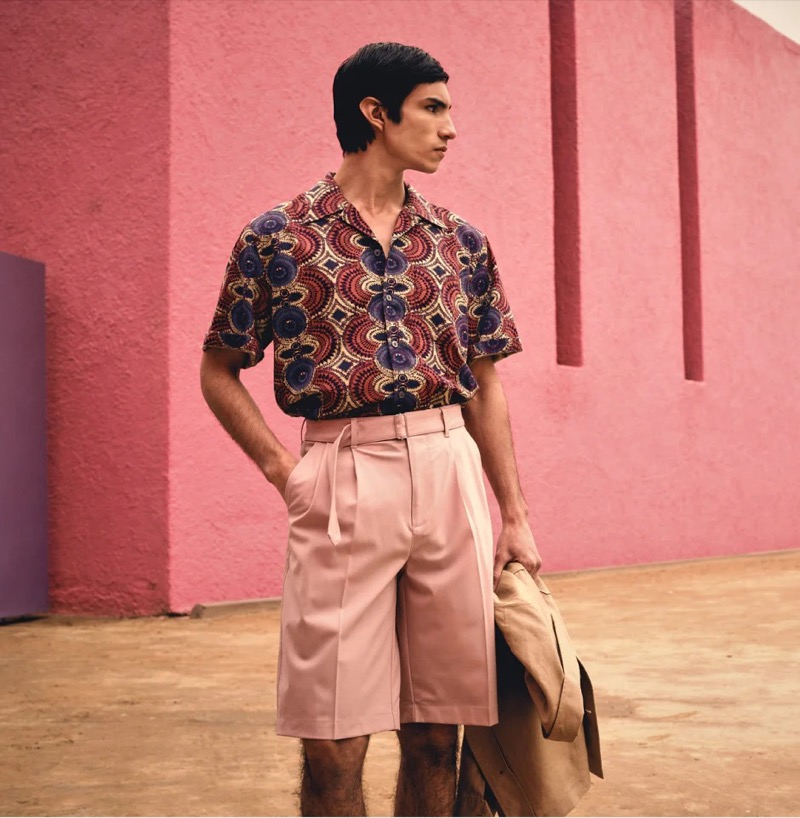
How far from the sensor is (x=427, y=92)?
2475 millimetres

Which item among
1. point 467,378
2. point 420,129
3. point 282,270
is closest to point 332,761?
point 467,378

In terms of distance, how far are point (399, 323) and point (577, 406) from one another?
29.8 ft

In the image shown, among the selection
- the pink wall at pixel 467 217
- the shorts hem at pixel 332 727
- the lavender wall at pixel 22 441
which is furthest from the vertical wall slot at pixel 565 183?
the shorts hem at pixel 332 727

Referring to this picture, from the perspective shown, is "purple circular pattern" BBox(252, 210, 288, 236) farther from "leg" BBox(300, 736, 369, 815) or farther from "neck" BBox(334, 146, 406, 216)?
"leg" BBox(300, 736, 369, 815)

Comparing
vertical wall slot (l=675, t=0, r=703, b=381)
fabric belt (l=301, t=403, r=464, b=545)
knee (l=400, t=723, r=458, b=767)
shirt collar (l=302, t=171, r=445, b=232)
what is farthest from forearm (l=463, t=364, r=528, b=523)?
vertical wall slot (l=675, t=0, r=703, b=381)

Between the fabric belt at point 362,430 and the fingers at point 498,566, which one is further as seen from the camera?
the fingers at point 498,566

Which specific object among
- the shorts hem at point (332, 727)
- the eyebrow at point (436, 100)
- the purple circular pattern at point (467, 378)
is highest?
the eyebrow at point (436, 100)

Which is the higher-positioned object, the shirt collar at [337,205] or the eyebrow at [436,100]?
the eyebrow at [436,100]

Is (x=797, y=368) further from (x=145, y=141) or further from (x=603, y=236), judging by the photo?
(x=145, y=141)

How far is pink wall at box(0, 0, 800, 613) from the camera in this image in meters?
7.95

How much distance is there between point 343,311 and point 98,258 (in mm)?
6014

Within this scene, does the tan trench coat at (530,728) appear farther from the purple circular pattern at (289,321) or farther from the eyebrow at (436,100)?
the eyebrow at (436,100)

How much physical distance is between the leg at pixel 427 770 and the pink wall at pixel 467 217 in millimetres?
5511

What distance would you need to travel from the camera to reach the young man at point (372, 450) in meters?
2.30
